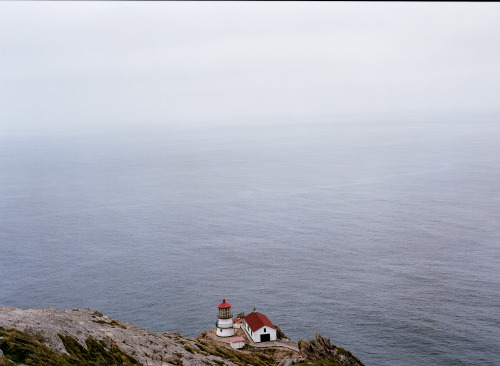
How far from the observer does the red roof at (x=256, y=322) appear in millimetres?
53750

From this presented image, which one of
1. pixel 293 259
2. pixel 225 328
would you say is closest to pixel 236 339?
pixel 225 328

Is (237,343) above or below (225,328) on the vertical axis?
below

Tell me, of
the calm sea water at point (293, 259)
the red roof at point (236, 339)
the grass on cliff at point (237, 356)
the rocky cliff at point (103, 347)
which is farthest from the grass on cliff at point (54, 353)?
the calm sea water at point (293, 259)

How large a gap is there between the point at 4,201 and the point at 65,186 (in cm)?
2673

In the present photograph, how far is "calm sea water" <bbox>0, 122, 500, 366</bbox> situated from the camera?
211ft

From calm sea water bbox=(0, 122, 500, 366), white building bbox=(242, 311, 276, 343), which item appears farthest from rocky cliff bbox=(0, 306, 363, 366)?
calm sea water bbox=(0, 122, 500, 366)

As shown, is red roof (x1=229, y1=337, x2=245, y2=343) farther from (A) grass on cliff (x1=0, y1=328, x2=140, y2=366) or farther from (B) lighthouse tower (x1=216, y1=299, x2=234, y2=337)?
(A) grass on cliff (x1=0, y1=328, x2=140, y2=366)

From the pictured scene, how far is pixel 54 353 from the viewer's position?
28.9 meters

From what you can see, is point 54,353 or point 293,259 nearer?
point 54,353

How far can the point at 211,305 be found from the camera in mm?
71938

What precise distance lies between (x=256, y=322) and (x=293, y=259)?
34.7 m

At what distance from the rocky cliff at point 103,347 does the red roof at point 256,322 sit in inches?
115

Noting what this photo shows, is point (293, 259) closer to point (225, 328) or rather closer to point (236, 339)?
point (225, 328)

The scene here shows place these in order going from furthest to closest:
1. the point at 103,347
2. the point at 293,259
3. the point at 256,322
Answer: the point at 293,259 < the point at 256,322 < the point at 103,347
